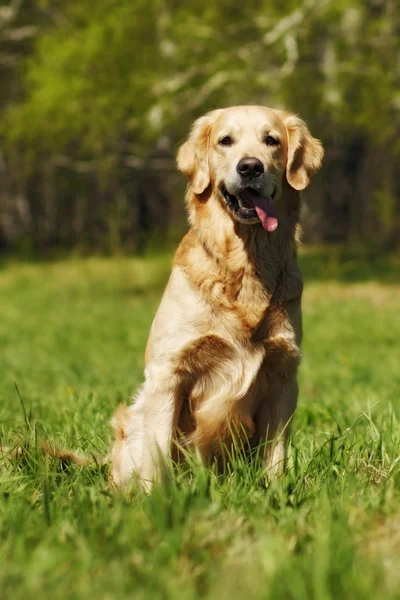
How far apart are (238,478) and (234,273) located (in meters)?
0.93

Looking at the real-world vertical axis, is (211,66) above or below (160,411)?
above

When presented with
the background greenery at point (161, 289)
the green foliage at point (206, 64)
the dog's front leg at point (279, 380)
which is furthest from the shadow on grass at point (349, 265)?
the dog's front leg at point (279, 380)

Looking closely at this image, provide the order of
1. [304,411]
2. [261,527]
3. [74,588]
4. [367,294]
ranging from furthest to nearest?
[367,294], [304,411], [261,527], [74,588]

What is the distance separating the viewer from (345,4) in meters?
12.7

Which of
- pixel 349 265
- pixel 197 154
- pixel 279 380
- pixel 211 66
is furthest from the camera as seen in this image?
pixel 349 265

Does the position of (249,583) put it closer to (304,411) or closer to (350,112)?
(304,411)

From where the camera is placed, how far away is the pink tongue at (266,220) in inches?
143

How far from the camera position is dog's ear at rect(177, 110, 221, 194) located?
12.6 feet

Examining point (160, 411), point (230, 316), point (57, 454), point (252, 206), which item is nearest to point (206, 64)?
point (252, 206)

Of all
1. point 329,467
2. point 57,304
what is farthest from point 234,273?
point 57,304

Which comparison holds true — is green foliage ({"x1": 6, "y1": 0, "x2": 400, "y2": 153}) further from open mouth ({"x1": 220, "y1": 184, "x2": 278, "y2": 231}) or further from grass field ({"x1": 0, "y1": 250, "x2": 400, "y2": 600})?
open mouth ({"x1": 220, "y1": 184, "x2": 278, "y2": 231})

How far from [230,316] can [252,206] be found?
549 millimetres

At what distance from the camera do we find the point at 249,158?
11.7 ft

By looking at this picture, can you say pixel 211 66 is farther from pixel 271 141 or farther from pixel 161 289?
pixel 271 141
